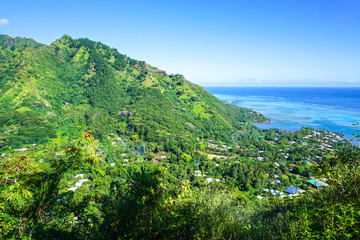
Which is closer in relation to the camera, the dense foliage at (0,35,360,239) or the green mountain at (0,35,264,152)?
the dense foliage at (0,35,360,239)

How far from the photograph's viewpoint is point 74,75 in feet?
293

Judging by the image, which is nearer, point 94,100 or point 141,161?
point 141,161

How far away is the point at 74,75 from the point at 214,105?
253ft

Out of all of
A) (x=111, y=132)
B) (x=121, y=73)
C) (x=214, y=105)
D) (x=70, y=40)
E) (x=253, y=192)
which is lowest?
(x=253, y=192)

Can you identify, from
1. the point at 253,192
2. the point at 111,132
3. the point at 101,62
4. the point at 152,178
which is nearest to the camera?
the point at 152,178

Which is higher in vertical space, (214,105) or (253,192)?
(214,105)

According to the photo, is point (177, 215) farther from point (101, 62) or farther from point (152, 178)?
point (101, 62)

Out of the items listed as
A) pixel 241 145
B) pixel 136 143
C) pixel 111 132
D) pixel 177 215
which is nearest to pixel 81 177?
pixel 136 143

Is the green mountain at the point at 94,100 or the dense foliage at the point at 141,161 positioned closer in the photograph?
the dense foliage at the point at 141,161

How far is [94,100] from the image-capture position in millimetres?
75750

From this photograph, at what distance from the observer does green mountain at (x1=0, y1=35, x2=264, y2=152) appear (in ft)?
172

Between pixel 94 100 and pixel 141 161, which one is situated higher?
pixel 94 100

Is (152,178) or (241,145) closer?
(152,178)

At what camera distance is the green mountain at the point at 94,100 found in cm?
5234
